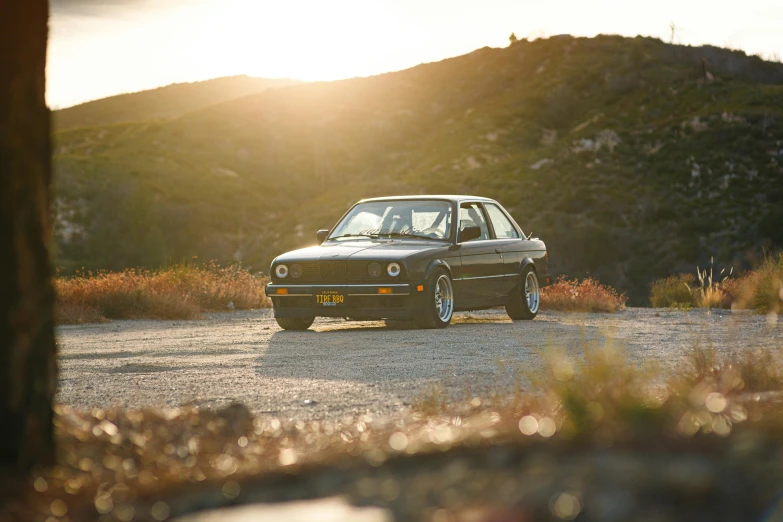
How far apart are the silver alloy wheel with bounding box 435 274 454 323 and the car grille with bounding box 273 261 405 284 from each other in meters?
0.84

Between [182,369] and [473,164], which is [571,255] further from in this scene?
[182,369]

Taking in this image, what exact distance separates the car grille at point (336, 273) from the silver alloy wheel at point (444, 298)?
84cm

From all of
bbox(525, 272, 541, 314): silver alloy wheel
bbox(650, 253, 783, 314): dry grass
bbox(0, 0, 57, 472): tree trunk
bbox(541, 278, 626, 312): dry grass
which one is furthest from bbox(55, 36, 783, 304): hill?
bbox(0, 0, 57, 472): tree trunk

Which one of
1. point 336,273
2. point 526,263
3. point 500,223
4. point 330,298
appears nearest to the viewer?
point 330,298

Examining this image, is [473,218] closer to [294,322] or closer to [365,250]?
[365,250]

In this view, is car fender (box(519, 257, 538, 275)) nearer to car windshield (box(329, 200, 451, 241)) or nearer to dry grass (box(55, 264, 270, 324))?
car windshield (box(329, 200, 451, 241))

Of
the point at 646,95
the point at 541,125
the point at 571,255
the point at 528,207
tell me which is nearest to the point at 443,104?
the point at 541,125

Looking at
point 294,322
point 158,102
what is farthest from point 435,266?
point 158,102

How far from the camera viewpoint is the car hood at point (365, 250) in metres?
12.1

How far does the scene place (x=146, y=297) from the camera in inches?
635

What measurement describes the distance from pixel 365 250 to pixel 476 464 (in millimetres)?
9284

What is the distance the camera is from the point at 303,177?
63.9m

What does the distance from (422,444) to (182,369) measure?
5.54 m

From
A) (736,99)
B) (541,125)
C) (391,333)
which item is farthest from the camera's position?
(541,125)
